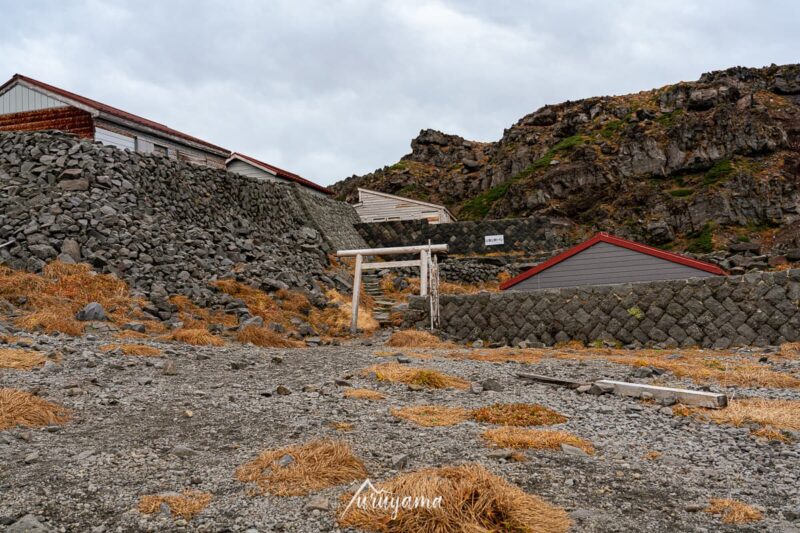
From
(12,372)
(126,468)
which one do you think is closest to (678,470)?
(126,468)

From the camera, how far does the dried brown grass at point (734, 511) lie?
3965mm

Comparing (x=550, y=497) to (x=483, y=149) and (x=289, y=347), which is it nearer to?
(x=289, y=347)

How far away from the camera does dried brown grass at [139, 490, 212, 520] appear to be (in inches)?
157

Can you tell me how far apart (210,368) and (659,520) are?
25.3ft

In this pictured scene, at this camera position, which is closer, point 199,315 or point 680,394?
point 680,394

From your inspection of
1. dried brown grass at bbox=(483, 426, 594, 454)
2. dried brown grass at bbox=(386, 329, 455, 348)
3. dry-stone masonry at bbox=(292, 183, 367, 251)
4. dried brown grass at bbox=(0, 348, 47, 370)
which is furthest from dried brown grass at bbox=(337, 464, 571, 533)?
dry-stone masonry at bbox=(292, 183, 367, 251)

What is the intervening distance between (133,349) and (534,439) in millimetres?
7464

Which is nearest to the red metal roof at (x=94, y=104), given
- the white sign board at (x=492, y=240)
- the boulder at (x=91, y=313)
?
the boulder at (x=91, y=313)

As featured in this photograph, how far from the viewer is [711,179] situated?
3944 centimetres

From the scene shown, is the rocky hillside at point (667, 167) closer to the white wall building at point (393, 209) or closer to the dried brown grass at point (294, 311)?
the white wall building at point (393, 209)

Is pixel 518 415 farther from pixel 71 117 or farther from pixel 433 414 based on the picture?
pixel 71 117

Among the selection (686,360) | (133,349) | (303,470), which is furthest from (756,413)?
(133,349)

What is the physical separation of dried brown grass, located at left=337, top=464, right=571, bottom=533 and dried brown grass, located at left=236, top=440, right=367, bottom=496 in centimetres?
44

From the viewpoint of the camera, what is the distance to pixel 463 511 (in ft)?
12.3
